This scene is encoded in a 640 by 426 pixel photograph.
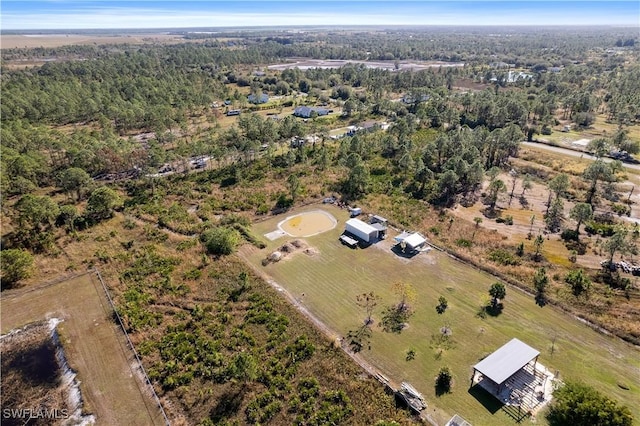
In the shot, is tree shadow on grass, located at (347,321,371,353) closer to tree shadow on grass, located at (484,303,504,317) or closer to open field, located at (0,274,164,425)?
tree shadow on grass, located at (484,303,504,317)

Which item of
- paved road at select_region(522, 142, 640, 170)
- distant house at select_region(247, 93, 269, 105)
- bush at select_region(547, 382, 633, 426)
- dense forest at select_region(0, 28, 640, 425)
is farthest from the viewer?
distant house at select_region(247, 93, 269, 105)

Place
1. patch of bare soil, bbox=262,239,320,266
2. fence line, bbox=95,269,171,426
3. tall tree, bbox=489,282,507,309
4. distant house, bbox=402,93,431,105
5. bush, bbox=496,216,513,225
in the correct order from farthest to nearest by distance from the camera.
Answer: distant house, bbox=402,93,431,105 < bush, bbox=496,216,513,225 < patch of bare soil, bbox=262,239,320,266 < tall tree, bbox=489,282,507,309 < fence line, bbox=95,269,171,426

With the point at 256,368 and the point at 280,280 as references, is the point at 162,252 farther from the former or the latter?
the point at 256,368

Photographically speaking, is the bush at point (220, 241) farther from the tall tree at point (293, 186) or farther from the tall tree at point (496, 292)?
the tall tree at point (496, 292)

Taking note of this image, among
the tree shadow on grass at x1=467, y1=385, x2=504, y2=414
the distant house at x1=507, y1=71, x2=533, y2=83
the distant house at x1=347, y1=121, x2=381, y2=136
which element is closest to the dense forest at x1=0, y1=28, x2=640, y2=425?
the distant house at x1=347, y1=121, x2=381, y2=136

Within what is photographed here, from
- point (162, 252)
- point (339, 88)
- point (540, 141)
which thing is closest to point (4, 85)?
point (339, 88)

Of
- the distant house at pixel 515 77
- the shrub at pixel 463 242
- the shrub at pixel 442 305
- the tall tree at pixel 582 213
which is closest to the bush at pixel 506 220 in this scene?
the tall tree at pixel 582 213

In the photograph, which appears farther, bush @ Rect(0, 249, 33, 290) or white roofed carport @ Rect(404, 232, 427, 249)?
white roofed carport @ Rect(404, 232, 427, 249)
